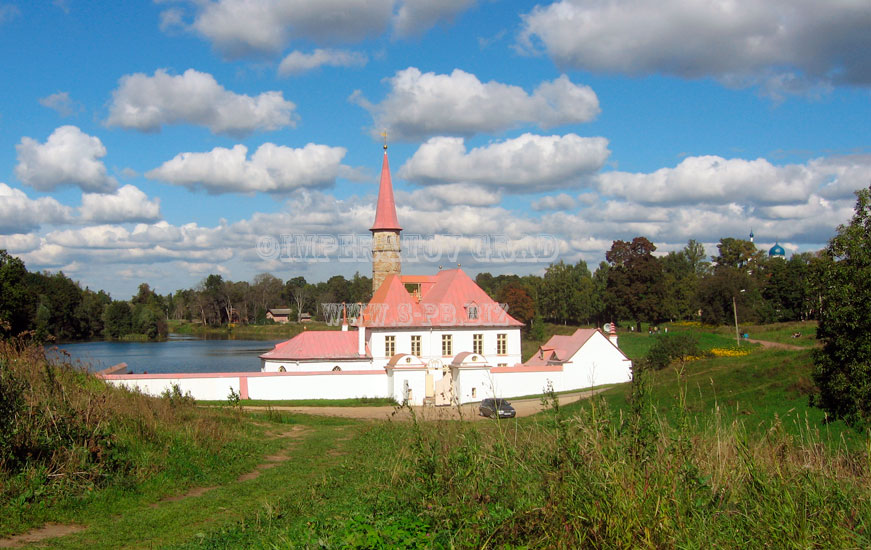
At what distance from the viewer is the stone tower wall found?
44362 millimetres

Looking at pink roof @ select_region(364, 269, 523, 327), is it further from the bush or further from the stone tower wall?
the bush

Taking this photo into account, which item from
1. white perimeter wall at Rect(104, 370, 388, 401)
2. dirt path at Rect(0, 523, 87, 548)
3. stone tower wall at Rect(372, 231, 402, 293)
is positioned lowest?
white perimeter wall at Rect(104, 370, 388, 401)

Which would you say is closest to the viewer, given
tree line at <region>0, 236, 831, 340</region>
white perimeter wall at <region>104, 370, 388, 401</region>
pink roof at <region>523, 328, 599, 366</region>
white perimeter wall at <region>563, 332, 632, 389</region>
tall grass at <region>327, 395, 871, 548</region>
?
tall grass at <region>327, 395, 871, 548</region>

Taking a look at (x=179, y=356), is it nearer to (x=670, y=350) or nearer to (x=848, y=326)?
(x=670, y=350)

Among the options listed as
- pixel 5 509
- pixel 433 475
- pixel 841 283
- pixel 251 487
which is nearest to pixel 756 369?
pixel 841 283

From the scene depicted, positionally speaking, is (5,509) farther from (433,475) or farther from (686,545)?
(686,545)

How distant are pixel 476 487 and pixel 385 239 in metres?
39.3

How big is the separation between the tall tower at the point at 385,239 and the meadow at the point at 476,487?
1291 inches

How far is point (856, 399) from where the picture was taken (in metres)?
14.9

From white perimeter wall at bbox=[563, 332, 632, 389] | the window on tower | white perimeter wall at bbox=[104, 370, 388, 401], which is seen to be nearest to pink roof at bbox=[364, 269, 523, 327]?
the window on tower

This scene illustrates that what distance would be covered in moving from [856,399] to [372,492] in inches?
516

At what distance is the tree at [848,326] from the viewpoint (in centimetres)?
1504

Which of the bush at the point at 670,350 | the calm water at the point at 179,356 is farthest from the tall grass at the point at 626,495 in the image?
the calm water at the point at 179,356

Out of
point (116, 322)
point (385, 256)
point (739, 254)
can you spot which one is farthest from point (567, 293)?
point (116, 322)
